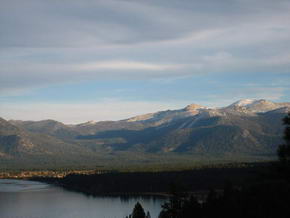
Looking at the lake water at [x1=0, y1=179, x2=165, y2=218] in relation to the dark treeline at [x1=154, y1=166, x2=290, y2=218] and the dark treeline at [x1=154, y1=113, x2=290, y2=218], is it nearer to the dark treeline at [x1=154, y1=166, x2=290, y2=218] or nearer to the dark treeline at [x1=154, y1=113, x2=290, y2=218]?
the dark treeline at [x1=154, y1=113, x2=290, y2=218]

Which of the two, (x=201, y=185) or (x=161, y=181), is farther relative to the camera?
(x=161, y=181)

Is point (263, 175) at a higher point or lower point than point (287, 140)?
lower

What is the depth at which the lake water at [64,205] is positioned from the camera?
101 meters

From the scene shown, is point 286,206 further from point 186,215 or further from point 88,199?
point 88,199

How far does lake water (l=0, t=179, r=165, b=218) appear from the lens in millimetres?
100688

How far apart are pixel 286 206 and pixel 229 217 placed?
1280 centimetres

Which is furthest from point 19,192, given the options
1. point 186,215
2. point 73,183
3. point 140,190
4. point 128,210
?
point 186,215

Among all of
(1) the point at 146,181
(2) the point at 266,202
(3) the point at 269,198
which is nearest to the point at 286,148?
(3) the point at 269,198

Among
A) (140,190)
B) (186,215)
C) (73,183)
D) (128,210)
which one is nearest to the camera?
(186,215)

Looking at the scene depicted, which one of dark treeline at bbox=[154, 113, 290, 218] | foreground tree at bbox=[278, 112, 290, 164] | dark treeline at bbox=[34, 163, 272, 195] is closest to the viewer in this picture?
foreground tree at bbox=[278, 112, 290, 164]

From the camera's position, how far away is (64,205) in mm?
114875

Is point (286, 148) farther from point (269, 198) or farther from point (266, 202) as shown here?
point (266, 202)

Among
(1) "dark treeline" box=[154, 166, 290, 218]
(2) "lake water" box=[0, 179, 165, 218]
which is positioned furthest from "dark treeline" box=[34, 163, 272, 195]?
(1) "dark treeline" box=[154, 166, 290, 218]

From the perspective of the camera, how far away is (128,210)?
101875mm
